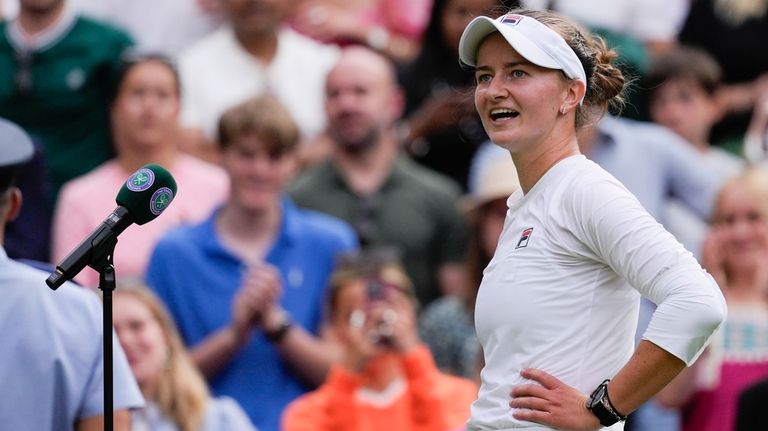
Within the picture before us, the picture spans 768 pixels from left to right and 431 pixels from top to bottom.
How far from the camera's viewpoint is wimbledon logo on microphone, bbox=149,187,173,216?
→ 410cm

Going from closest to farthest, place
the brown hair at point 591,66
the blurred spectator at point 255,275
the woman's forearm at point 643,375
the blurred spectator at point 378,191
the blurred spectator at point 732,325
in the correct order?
the woman's forearm at point 643,375, the brown hair at point 591,66, the blurred spectator at point 255,275, the blurred spectator at point 732,325, the blurred spectator at point 378,191

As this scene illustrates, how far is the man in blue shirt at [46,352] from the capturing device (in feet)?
15.2

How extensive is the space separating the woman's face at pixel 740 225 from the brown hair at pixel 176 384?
2673 mm

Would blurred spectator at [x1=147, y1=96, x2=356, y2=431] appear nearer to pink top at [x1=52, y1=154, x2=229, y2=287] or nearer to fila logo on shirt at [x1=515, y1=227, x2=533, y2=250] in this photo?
pink top at [x1=52, y1=154, x2=229, y2=287]

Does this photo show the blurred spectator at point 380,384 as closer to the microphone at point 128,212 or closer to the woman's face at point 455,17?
the woman's face at point 455,17

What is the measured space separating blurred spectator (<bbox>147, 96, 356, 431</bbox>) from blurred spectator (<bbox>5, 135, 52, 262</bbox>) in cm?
54

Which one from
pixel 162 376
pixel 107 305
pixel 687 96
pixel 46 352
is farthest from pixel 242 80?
pixel 107 305

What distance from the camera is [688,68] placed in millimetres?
9969

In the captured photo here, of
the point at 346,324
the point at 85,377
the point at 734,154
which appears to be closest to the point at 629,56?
the point at 734,154

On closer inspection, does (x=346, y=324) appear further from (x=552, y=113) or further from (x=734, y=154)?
(x=734, y=154)

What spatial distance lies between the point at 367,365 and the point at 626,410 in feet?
10.1

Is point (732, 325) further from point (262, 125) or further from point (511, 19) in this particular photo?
point (511, 19)

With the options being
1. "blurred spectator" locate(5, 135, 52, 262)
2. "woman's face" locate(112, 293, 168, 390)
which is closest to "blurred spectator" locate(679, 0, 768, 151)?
"blurred spectator" locate(5, 135, 52, 262)

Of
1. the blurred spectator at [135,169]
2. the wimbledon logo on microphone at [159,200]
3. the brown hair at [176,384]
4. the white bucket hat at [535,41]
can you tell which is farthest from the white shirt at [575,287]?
the blurred spectator at [135,169]
